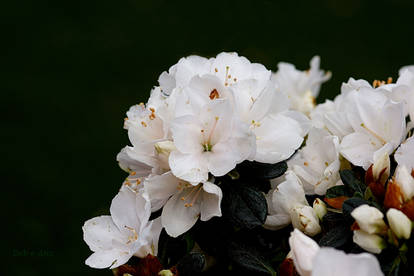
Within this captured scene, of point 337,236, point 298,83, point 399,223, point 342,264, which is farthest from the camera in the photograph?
point 298,83

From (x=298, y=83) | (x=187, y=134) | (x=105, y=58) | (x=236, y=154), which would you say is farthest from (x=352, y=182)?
(x=105, y=58)

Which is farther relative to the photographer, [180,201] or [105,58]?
[105,58]

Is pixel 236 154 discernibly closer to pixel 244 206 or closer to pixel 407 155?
pixel 244 206

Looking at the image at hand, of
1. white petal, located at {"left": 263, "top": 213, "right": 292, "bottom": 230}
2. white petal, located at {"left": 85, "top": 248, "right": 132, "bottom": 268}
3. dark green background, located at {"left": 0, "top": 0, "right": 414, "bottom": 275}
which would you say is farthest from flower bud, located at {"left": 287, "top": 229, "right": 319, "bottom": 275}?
dark green background, located at {"left": 0, "top": 0, "right": 414, "bottom": 275}

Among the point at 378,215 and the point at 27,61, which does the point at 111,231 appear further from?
the point at 27,61

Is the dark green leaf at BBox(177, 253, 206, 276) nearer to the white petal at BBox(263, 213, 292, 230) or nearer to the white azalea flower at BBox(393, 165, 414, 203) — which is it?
the white petal at BBox(263, 213, 292, 230)

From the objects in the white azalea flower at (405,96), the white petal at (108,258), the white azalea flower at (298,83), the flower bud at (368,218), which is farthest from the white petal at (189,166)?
the white azalea flower at (298,83)
